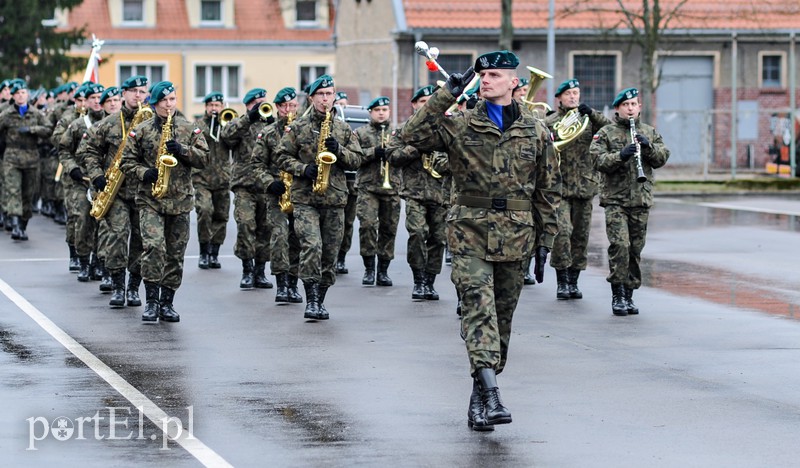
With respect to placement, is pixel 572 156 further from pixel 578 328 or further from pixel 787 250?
pixel 787 250

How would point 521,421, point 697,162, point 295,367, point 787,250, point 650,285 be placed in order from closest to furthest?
point 521,421
point 295,367
point 650,285
point 787,250
point 697,162

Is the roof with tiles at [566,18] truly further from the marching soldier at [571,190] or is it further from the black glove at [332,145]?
the black glove at [332,145]

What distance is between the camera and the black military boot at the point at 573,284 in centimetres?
1466

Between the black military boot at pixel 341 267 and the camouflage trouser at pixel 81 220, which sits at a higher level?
the camouflage trouser at pixel 81 220

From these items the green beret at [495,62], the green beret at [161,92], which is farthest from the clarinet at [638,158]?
the green beret at [495,62]

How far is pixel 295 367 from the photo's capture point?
34.7 ft

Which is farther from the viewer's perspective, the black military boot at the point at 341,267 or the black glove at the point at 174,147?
the black military boot at the point at 341,267

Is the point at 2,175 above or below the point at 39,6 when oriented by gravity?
below

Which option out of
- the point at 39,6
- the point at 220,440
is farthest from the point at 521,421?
the point at 39,6

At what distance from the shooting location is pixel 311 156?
13117mm

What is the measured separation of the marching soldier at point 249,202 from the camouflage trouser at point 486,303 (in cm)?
676

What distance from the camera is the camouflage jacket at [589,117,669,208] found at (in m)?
13.2

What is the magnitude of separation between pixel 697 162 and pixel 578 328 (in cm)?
2879

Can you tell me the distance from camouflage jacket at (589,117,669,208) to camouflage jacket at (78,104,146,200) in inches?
162
